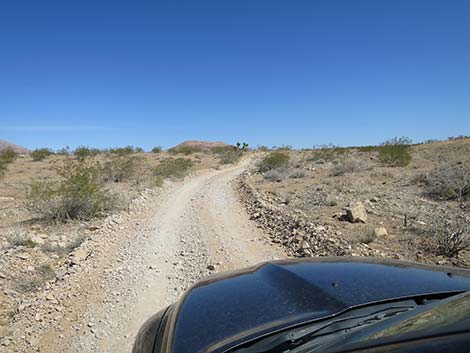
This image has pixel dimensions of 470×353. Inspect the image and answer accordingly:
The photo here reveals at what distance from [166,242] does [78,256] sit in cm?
186

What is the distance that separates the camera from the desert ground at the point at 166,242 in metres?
4.44

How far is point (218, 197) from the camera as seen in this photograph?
12.9 metres

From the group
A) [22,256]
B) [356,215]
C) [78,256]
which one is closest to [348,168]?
[356,215]

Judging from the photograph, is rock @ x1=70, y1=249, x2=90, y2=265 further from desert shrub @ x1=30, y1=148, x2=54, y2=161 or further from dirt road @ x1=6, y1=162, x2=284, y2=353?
desert shrub @ x1=30, y1=148, x2=54, y2=161

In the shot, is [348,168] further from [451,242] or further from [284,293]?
[284,293]

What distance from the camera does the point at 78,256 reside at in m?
6.34

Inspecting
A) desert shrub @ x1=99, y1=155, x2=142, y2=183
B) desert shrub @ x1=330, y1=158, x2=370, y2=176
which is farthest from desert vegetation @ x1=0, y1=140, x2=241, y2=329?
desert shrub @ x1=330, y1=158, x2=370, y2=176

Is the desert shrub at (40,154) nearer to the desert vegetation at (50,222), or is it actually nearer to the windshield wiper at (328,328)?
the desert vegetation at (50,222)

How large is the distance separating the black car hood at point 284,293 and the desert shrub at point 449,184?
28.0 ft

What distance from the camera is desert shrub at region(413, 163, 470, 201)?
33.1ft

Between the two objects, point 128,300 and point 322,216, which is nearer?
point 128,300

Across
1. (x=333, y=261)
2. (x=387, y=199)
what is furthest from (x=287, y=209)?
(x=333, y=261)

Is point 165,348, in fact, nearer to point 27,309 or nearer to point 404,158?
point 27,309

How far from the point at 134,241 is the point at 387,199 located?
25.3 ft
